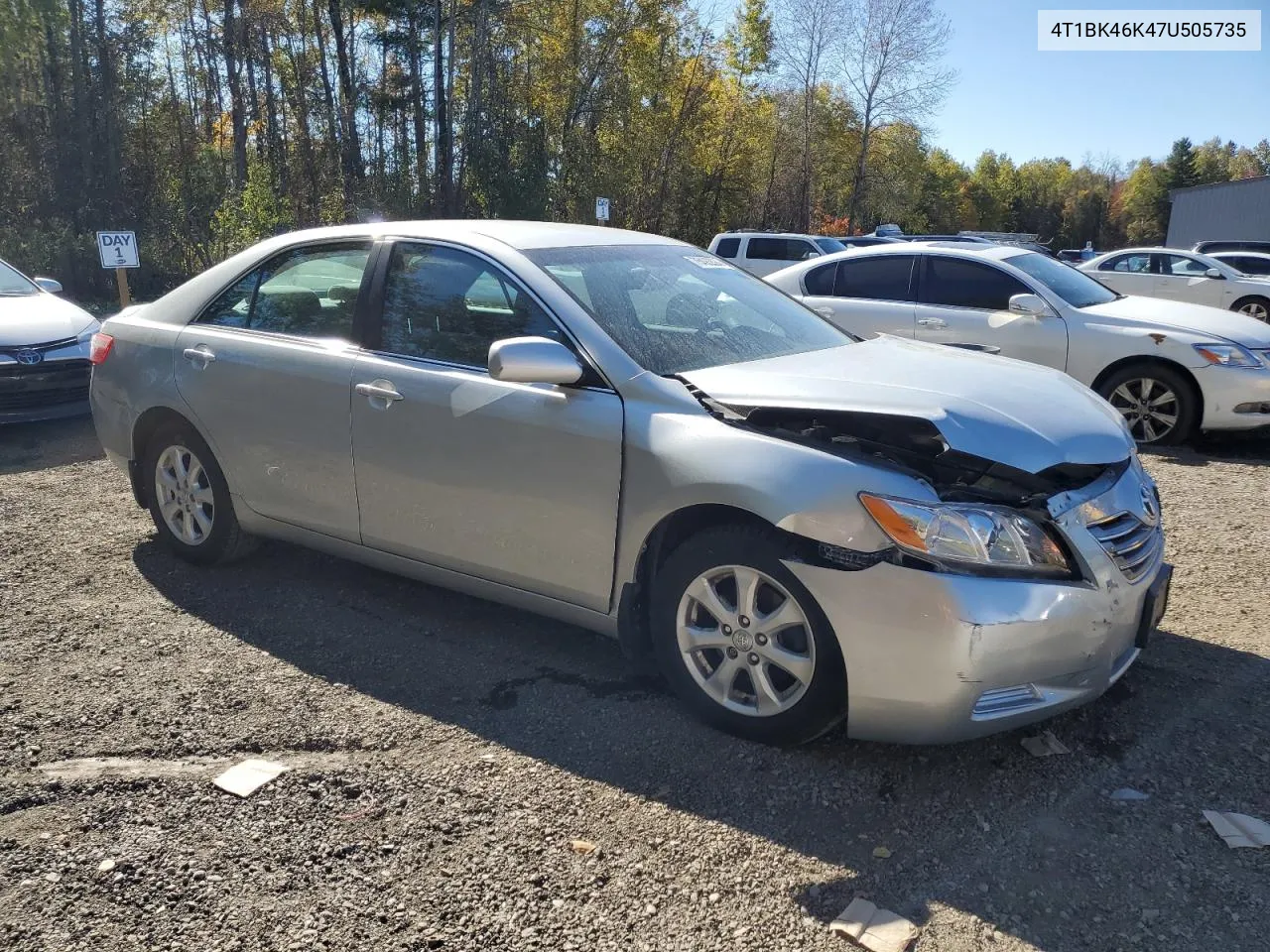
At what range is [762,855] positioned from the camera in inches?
105

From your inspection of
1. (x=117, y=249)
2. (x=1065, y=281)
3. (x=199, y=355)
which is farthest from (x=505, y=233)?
(x=117, y=249)

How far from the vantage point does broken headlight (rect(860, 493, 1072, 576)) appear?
2781 millimetres

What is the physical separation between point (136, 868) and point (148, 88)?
24371 mm

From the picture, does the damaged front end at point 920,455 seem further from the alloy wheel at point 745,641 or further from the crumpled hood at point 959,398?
the alloy wheel at point 745,641

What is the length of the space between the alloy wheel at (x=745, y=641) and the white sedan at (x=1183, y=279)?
1527 cm

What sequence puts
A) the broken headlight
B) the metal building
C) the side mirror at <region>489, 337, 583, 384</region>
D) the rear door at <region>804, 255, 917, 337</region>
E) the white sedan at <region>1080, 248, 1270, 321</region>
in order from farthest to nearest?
the metal building < the white sedan at <region>1080, 248, 1270, 321</region> < the rear door at <region>804, 255, 917, 337</region> < the side mirror at <region>489, 337, 583, 384</region> < the broken headlight

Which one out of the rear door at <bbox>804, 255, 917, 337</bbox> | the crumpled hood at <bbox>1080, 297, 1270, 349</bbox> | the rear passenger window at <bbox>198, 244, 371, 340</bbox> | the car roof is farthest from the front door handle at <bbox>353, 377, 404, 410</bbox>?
the crumpled hood at <bbox>1080, 297, 1270, 349</bbox>

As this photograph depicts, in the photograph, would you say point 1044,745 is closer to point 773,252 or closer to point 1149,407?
point 1149,407

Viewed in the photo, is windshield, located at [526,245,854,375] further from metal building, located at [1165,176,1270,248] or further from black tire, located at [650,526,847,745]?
metal building, located at [1165,176,1270,248]

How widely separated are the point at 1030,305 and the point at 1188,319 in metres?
1.22

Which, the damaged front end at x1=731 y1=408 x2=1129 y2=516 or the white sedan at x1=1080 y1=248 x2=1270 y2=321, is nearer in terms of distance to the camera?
the damaged front end at x1=731 y1=408 x2=1129 y2=516

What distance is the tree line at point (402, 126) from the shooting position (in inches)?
827

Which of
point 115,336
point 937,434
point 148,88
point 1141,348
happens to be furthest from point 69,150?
point 937,434

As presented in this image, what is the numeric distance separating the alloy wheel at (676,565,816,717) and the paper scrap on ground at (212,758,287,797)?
1.33 meters
